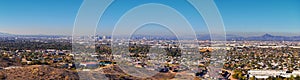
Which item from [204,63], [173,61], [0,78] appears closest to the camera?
[0,78]

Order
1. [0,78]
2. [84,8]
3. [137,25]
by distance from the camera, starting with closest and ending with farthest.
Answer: [84,8]
[137,25]
[0,78]

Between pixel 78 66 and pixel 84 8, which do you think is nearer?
pixel 84 8

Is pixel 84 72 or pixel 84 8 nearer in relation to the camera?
pixel 84 8

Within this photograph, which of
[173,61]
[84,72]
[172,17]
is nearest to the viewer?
[172,17]

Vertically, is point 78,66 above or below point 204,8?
below

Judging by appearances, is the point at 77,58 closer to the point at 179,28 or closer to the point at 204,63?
the point at 204,63

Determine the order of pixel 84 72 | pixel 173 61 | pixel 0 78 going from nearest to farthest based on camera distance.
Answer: pixel 0 78, pixel 84 72, pixel 173 61

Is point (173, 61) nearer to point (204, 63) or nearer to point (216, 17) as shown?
point (204, 63)

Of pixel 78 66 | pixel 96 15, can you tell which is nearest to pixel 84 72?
pixel 78 66

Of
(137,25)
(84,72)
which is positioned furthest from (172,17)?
(84,72)

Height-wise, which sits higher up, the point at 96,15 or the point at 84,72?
the point at 96,15
